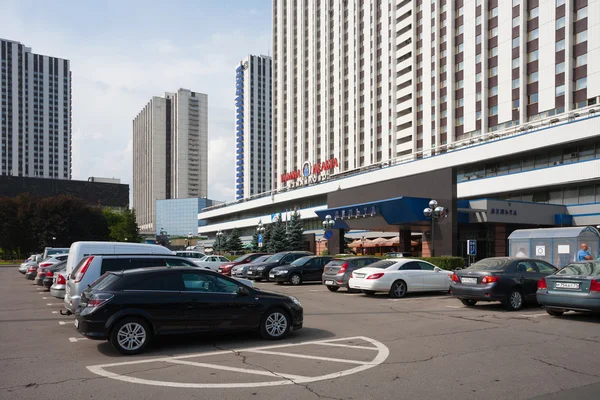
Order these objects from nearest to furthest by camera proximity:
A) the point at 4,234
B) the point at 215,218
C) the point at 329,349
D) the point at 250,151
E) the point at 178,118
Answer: the point at 329,349
the point at 4,234
the point at 215,218
the point at 250,151
the point at 178,118

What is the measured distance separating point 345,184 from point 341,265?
48625mm

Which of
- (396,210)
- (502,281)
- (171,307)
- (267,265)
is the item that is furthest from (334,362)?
(396,210)

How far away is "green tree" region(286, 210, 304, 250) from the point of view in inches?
2035

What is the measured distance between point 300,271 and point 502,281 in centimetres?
1237

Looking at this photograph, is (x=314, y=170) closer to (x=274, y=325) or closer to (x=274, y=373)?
(x=274, y=325)

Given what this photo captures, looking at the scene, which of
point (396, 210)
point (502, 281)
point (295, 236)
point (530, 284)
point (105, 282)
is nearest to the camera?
point (105, 282)

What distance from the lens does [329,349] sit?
9.02 meters

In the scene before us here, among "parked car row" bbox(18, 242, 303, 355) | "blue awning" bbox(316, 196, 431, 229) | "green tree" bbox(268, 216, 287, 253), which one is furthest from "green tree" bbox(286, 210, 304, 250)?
"parked car row" bbox(18, 242, 303, 355)

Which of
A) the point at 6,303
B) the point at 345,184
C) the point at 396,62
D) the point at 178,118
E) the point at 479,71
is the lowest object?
the point at 6,303

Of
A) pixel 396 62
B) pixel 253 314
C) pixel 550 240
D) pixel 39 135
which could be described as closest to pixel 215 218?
pixel 396 62

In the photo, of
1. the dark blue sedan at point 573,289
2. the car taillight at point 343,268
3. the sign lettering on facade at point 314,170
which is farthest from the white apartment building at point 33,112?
the dark blue sedan at point 573,289

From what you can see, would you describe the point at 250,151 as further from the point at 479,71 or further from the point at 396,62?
the point at 479,71


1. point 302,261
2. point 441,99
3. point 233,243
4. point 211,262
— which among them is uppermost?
point 441,99

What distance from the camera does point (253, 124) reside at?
17175cm
